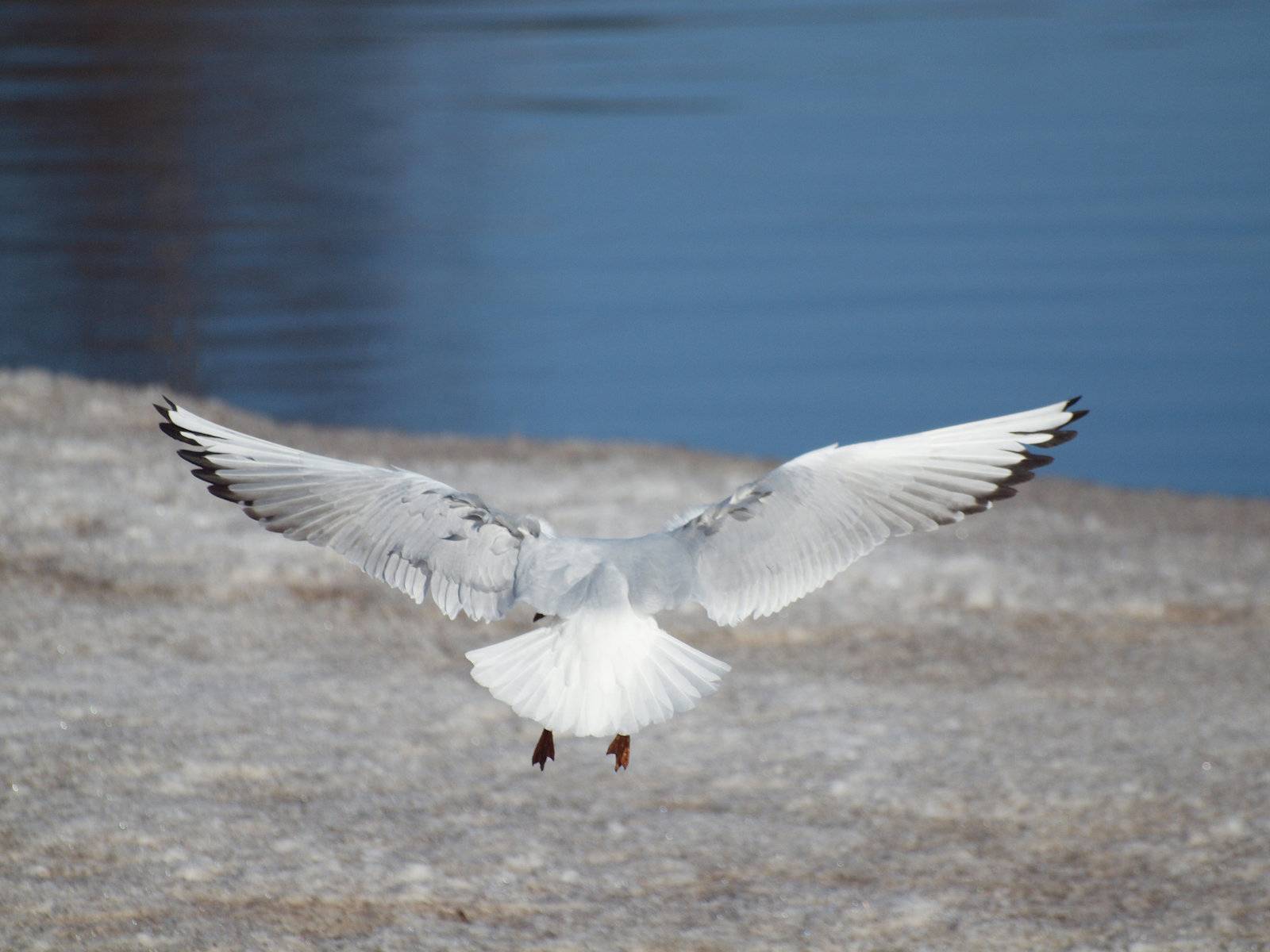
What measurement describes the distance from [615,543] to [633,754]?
0.82 meters

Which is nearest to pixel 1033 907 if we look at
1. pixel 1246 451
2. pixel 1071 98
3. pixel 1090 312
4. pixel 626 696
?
pixel 626 696

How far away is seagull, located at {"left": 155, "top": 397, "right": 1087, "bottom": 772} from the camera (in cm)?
215

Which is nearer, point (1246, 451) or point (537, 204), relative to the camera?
point (1246, 451)

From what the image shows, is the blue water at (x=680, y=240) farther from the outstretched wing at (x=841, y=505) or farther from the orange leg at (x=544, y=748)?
the orange leg at (x=544, y=748)

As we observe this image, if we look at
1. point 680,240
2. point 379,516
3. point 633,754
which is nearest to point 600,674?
point 379,516

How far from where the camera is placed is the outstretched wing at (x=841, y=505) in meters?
2.31

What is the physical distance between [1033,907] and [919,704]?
0.78m

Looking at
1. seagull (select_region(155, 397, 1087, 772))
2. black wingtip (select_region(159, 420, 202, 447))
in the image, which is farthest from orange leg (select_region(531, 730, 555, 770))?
black wingtip (select_region(159, 420, 202, 447))

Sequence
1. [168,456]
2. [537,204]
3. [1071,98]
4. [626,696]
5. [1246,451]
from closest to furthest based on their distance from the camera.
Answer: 1. [626,696]
2. [168,456]
3. [1246,451]
4. [537,204]
5. [1071,98]

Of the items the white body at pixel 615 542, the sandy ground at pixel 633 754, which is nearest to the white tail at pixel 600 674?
the white body at pixel 615 542

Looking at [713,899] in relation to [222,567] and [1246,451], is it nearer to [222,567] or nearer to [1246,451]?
[222,567]

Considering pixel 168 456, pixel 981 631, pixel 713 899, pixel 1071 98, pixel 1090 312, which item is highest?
pixel 1071 98

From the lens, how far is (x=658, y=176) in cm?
1069

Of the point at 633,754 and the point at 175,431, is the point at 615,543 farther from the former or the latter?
the point at 633,754
